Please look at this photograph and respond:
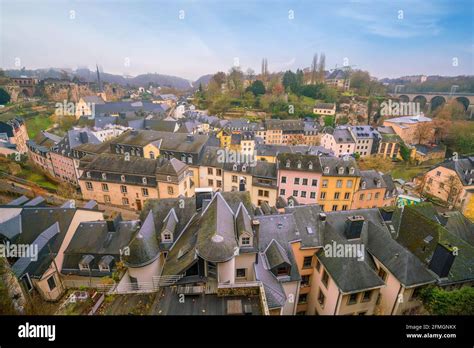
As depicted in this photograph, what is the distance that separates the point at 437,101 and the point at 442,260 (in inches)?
2341

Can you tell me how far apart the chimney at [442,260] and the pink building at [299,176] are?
10.8 m

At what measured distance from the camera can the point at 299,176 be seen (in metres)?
19.6

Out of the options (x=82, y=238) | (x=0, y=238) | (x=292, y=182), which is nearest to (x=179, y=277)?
(x=82, y=238)

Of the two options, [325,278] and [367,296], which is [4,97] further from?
[367,296]

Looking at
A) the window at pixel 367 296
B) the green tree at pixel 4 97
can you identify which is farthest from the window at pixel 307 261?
the green tree at pixel 4 97

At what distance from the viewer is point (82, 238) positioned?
12.6 metres

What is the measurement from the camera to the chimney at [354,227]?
34.1 ft

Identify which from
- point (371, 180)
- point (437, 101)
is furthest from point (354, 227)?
point (437, 101)

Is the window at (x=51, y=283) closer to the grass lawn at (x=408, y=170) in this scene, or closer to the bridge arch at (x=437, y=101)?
the grass lawn at (x=408, y=170)

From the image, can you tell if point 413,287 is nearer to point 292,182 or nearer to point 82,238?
point 292,182

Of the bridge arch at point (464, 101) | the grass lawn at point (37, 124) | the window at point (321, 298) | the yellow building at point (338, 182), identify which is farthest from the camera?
the bridge arch at point (464, 101)

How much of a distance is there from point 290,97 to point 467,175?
134ft

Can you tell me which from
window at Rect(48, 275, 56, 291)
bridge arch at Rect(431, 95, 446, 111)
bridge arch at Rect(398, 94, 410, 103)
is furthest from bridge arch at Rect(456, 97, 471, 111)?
window at Rect(48, 275, 56, 291)

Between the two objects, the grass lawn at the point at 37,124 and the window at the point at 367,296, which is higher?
the grass lawn at the point at 37,124
